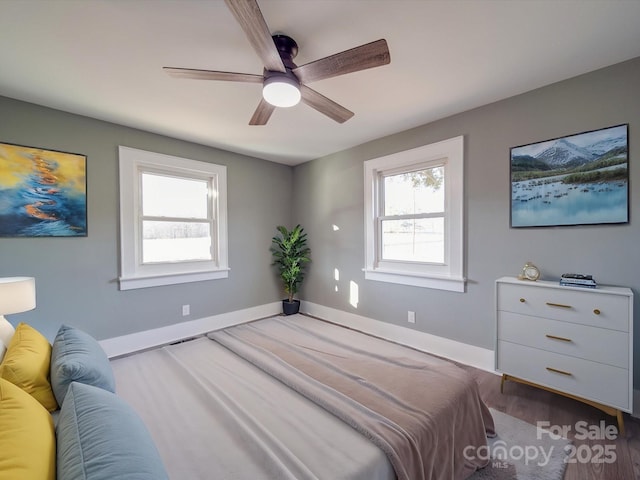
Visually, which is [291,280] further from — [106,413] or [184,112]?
[106,413]

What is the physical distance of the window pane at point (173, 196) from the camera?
326cm

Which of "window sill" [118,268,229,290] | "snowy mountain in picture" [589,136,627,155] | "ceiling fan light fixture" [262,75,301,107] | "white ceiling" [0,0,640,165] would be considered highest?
"white ceiling" [0,0,640,165]

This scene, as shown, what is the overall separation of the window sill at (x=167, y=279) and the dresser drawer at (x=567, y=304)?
3.27 meters

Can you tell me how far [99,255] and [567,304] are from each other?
421cm

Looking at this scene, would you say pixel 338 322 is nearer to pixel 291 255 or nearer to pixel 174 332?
pixel 291 255

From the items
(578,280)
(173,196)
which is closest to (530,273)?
(578,280)

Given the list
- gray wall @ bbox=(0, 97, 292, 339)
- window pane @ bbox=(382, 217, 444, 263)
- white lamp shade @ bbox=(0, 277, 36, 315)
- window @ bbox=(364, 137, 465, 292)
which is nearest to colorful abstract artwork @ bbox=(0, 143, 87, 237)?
gray wall @ bbox=(0, 97, 292, 339)

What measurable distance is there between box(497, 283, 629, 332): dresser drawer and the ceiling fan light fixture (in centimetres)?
218

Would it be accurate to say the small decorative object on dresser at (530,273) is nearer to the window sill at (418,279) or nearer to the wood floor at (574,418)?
the window sill at (418,279)

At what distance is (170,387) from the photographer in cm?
137

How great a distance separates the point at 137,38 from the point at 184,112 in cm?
99

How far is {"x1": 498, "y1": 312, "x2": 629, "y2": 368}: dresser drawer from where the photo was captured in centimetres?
178

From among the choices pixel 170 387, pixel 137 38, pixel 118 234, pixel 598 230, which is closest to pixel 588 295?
pixel 598 230

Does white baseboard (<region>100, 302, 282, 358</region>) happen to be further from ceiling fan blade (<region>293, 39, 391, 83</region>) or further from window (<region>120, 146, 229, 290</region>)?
ceiling fan blade (<region>293, 39, 391, 83</region>)
